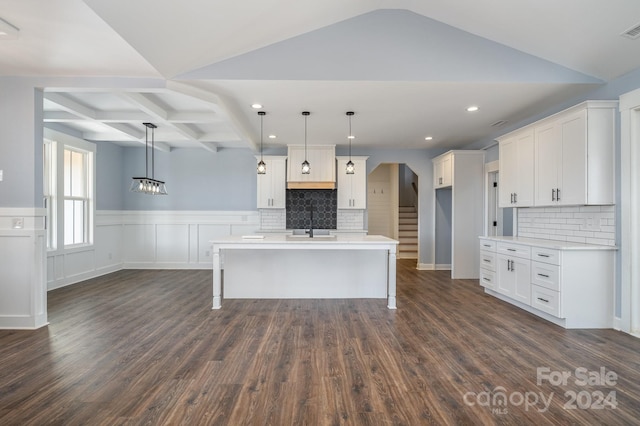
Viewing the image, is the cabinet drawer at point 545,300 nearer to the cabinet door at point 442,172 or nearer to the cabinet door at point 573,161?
the cabinet door at point 573,161

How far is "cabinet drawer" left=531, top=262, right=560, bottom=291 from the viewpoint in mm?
3650

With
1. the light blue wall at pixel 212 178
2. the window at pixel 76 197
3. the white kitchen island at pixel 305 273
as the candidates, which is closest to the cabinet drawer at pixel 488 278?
the white kitchen island at pixel 305 273

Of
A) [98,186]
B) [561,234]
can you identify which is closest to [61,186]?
[98,186]

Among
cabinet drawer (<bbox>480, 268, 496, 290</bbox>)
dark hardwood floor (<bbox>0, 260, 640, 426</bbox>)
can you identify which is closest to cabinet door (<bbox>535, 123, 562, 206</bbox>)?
cabinet drawer (<bbox>480, 268, 496, 290</bbox>)

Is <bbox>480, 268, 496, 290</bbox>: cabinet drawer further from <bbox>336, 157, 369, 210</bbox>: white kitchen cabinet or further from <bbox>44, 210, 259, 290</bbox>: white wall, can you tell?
<bbox>44, 210, 259, 290</bbox>: white wall

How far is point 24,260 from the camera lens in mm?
3586

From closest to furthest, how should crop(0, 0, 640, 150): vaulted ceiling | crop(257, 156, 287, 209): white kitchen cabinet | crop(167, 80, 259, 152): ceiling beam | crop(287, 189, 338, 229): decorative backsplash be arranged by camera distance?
crop(0, 0, 640, 150): vaulted ceiling < crop(167, 80, 259, 152): ceiling beam < crop(257, 156, 287, 209): white kitchen cabinet < crop(287, 189, 338, 229): decorative backsplash

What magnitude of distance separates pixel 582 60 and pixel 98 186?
8.03 meters

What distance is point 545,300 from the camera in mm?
Result: 3826

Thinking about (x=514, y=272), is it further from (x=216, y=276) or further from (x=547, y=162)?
(x=216, y=276)

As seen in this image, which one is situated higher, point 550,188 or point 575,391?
point 550,188

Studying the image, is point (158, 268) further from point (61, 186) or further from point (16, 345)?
point (16, 345)

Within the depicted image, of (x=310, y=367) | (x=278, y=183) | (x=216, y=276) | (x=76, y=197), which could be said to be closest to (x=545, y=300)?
(x=310, y=367)

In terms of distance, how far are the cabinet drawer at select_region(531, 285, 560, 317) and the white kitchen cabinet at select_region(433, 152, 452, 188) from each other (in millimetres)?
3009
